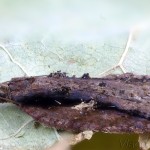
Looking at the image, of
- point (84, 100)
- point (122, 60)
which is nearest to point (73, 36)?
point (122, 60)

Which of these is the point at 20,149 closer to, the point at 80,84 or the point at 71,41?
the point at 80,84

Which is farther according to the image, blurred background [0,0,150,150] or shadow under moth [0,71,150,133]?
blurred background [0,0,150,150]

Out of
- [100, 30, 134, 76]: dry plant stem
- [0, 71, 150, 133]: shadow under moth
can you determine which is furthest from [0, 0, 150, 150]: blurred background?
[0, 71, 150, 133]: shadow under moth

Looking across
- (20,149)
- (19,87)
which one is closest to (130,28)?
(19,87)

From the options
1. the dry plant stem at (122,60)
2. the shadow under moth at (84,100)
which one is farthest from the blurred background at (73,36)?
the shadow under moth at (84,100)

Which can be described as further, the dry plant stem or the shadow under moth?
the dry plant stem

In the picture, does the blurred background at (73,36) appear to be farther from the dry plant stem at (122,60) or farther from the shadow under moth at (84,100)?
the shadow under moth at (84,100)

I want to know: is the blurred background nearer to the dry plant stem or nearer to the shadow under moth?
the dry plant stem

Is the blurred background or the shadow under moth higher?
the blurred background
